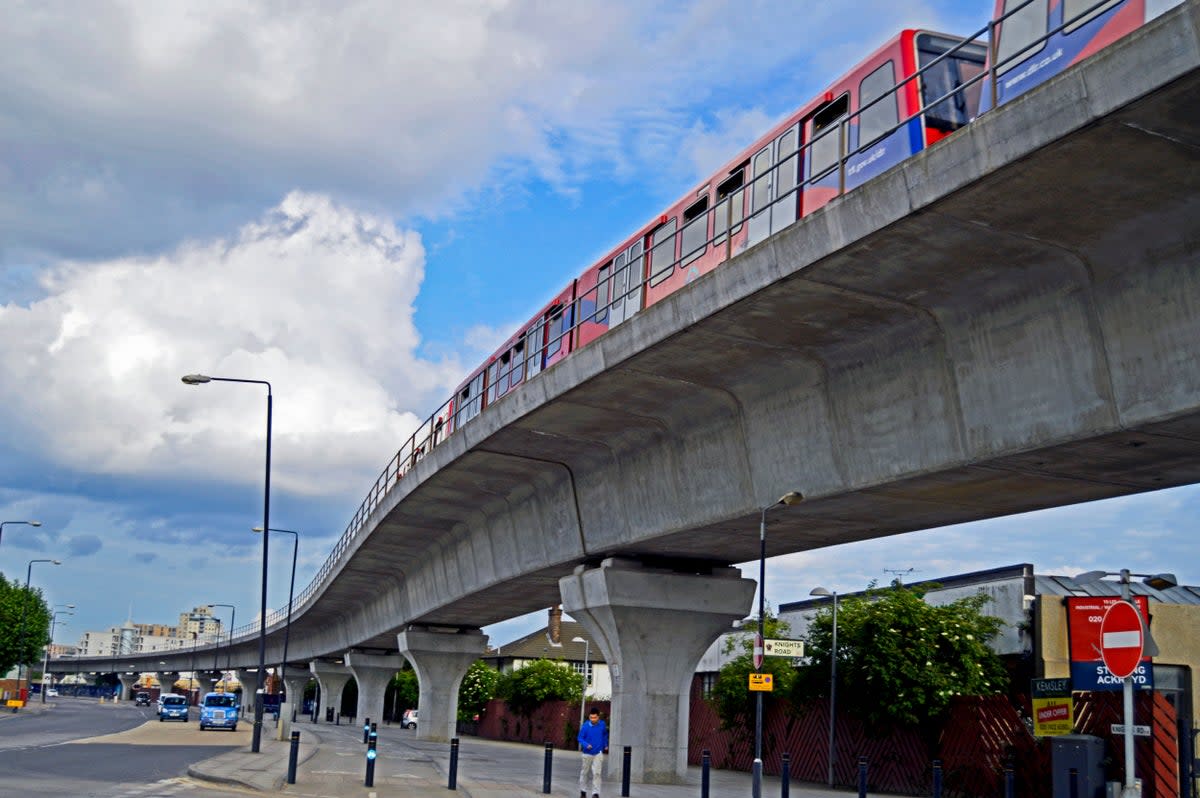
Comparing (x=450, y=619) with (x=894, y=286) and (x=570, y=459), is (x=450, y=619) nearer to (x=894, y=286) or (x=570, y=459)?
(x=570, y=459)

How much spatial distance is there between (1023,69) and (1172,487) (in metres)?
6.26

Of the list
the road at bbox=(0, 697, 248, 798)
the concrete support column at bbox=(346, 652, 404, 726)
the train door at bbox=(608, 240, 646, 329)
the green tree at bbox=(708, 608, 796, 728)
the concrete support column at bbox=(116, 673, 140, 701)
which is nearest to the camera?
the road at bbox=(0, 697, 248, 798)

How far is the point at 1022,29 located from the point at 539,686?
52582 mm

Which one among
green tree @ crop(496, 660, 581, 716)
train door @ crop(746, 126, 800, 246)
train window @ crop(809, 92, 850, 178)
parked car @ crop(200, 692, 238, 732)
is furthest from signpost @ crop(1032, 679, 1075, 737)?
green tree @ crop(496, 660, 581, 716)

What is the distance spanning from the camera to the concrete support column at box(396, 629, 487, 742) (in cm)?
5066

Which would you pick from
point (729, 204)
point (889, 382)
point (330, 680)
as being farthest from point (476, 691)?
point (889, 382)

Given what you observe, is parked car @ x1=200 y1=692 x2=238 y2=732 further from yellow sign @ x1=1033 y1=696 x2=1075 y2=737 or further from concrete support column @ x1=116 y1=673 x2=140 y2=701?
concrete support column @ x1=116 y1=673 x2=140 y2=701

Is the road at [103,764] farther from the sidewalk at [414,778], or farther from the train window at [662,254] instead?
the train window at [662,254]

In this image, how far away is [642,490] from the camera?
74.8ft

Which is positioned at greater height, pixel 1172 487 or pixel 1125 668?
pixel 1172 487

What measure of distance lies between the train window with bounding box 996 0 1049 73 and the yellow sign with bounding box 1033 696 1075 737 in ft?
34.0

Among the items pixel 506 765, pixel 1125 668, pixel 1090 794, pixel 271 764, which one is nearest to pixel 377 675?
pixel 506 765

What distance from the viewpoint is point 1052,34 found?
11.2 metres

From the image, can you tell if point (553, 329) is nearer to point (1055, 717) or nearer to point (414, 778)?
point (414, 778)
